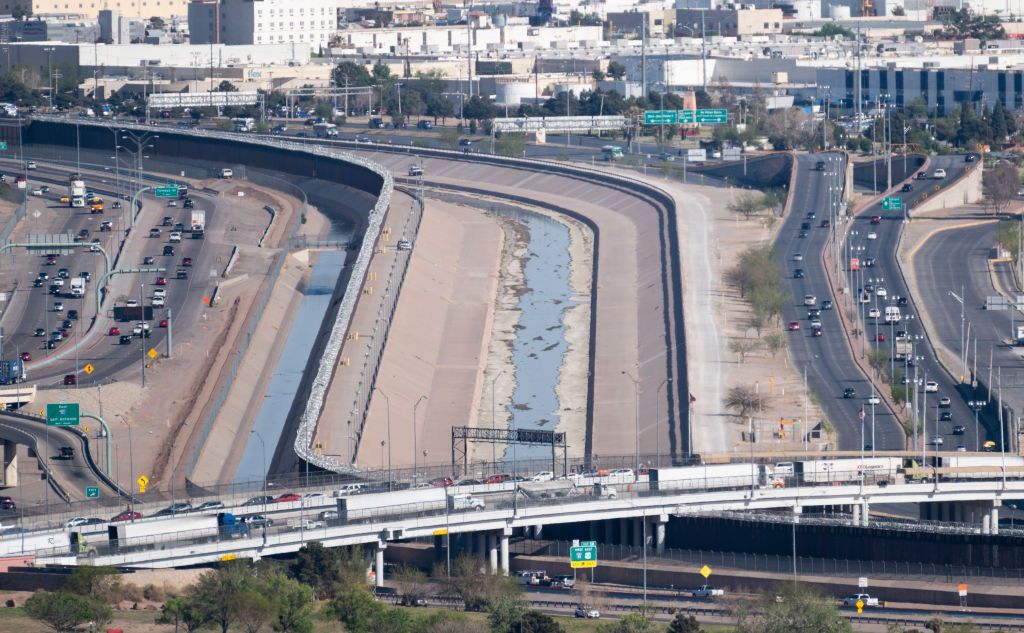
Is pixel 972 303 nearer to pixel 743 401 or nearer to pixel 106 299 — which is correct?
pixel 743 401

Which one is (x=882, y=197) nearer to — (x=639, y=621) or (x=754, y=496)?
(x=754, y=496)

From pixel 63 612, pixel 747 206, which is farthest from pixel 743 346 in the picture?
pixel 63 612

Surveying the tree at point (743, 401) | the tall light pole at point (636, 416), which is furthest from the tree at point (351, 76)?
the tree at point (743, 401)

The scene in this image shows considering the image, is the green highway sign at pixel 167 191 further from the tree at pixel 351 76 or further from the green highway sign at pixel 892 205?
the tree at pixel 351 76

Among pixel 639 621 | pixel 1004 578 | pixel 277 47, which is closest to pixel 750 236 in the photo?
pixel 1004 578

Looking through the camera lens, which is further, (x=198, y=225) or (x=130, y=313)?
(x=198, y=225)

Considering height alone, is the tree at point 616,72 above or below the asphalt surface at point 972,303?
above
